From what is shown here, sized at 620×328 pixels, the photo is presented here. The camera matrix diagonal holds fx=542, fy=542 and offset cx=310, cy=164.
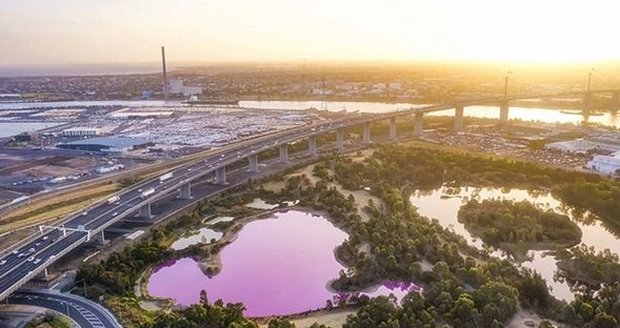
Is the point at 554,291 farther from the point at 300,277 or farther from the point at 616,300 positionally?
the point at 300,277

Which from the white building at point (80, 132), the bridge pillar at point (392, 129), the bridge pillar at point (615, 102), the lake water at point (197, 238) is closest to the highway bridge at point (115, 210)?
the lake water at point (197, 238)

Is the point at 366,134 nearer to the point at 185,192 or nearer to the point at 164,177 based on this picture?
the point at 185,192

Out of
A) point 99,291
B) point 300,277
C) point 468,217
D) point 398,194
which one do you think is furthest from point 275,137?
point 99,291

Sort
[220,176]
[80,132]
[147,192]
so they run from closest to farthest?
[147,192] → [220,176] → [80,132]

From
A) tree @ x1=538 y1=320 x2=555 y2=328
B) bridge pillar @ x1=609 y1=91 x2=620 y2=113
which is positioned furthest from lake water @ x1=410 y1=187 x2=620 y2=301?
bridge pillar @ x1=609 y1=91 x2=620 y2=113

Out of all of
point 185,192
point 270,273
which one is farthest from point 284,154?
point 270,273

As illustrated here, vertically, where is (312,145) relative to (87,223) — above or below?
above
